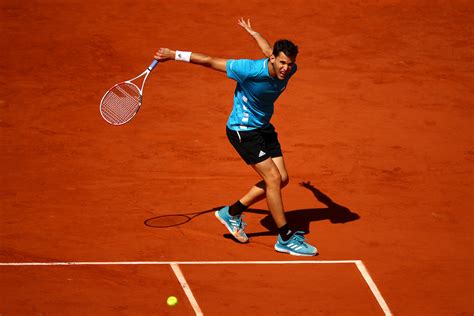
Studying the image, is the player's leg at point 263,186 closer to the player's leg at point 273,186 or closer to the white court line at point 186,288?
the player's leg at point 273,186

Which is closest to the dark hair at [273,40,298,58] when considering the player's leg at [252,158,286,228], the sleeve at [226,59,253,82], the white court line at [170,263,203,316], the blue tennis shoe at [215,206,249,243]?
the sleeve at [226,59,253,82]

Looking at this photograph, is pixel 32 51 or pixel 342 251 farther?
pixel 32 51

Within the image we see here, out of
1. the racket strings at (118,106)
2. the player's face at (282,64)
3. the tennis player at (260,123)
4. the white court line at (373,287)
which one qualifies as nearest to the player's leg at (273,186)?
the tennis player at (260,123)

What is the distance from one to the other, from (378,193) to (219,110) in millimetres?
3487

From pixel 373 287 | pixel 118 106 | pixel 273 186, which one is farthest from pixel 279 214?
pixel 118 106

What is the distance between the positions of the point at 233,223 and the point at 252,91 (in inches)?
67.6

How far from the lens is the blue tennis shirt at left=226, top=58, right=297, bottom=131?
10172 millimetres

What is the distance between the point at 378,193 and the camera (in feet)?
40.1

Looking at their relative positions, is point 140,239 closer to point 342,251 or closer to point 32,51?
point 342,251

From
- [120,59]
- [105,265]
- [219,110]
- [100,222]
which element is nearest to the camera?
[105,265]

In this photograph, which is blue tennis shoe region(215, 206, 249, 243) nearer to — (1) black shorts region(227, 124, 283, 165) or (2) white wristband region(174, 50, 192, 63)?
(1) black shorts region(227, 124, 283, 165)

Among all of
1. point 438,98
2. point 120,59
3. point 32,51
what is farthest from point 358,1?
point 32,51

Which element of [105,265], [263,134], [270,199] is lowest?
[105,265]

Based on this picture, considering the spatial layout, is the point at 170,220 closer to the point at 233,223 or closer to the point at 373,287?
the point at 233,223
